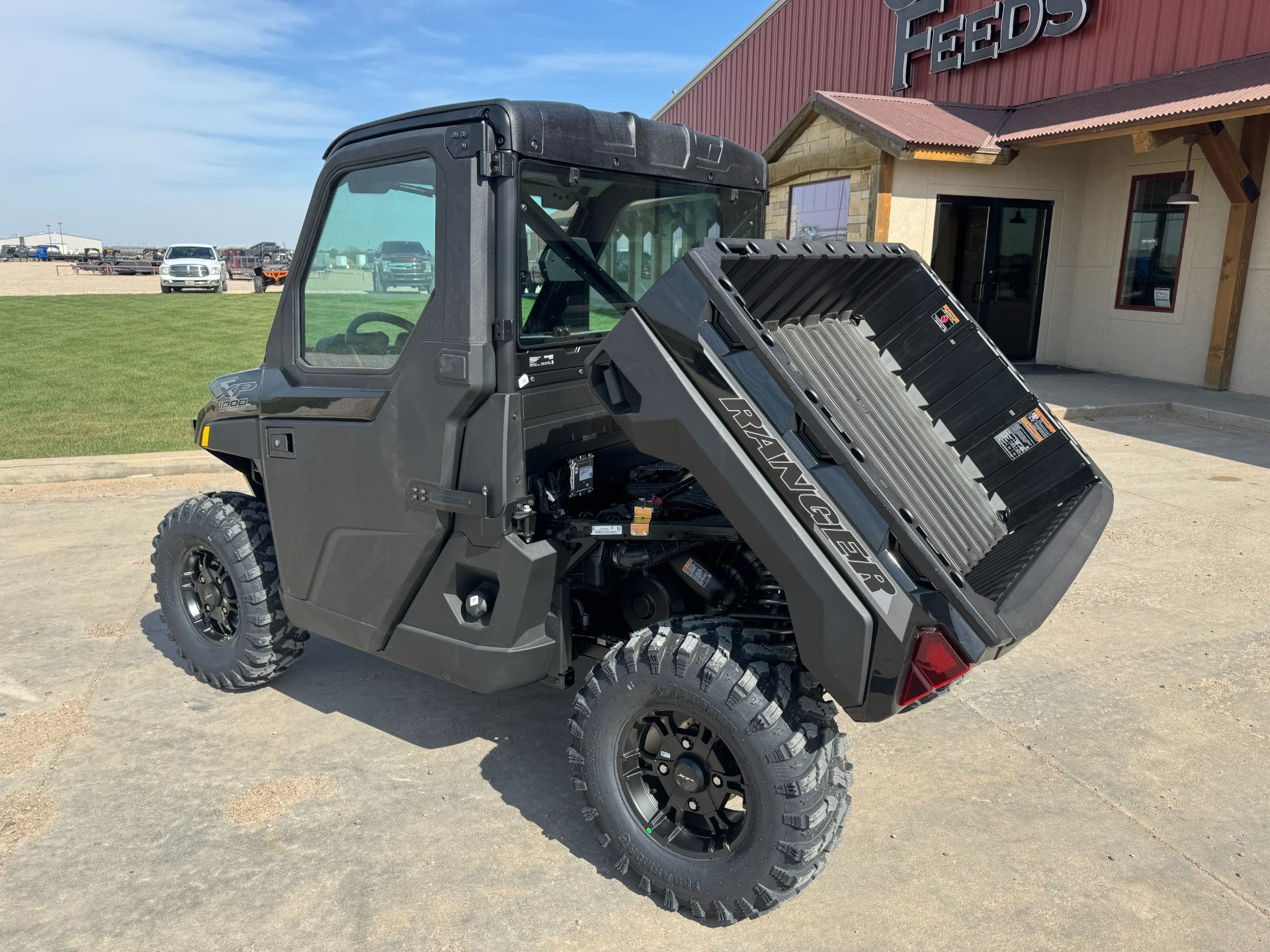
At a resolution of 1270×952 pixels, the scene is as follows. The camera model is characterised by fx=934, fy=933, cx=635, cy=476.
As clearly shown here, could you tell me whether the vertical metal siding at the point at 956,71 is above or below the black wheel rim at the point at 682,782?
above

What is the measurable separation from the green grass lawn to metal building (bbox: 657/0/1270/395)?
8.28 m

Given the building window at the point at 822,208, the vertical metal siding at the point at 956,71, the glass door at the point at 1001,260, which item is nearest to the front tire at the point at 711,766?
the building window at the point at 822,208

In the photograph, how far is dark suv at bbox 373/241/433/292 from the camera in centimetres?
298

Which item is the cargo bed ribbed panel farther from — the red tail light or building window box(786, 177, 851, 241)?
building window box(786, 177, 851, 241)

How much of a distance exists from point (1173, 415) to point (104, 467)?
11.0 m

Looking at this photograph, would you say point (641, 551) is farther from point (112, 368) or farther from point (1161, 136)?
point (112, 368)

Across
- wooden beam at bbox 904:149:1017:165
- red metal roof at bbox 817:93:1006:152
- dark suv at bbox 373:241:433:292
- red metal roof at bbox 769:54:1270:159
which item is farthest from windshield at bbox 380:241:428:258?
wooden beam at bbox 904:149:1017:165

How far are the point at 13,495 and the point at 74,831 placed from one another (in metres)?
5.24

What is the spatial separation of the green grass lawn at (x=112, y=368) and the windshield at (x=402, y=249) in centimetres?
625

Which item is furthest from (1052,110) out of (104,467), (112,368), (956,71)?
(112,368)

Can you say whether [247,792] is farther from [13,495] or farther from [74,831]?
[13,495]

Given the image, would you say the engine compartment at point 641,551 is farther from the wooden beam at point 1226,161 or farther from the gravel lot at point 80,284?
the gravel lot at point 80,284

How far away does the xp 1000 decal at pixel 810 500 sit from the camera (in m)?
2.32

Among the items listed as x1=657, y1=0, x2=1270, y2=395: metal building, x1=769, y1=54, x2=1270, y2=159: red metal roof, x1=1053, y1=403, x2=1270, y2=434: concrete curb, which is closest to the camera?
x1=1053, y1=403, x2=1270, y2=434: concrete curb
